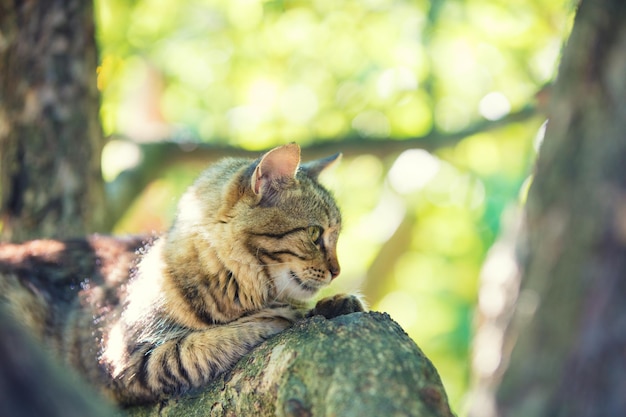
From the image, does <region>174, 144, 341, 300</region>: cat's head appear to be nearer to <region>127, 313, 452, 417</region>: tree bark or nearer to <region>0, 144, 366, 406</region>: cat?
<region>0, 144, 366, 406</region>: cat

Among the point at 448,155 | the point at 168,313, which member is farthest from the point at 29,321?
the point at 448,155

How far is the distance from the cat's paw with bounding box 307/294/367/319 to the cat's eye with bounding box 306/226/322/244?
0.58 meters

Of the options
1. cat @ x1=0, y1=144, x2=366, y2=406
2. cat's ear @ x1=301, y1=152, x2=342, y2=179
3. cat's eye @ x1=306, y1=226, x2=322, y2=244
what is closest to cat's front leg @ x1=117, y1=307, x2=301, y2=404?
cat @ x1=0, y1=144, x2=366, y2=406

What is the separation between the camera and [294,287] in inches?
147

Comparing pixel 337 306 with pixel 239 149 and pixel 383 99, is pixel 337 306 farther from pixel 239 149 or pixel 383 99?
pixel 383 99

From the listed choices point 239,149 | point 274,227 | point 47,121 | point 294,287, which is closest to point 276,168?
point 274,227

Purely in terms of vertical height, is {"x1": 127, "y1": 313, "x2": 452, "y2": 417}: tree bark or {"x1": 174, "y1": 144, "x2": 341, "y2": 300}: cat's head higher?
{"x1": 174, "y1": 144, "x2": 341, "y2": 300}: cat's head

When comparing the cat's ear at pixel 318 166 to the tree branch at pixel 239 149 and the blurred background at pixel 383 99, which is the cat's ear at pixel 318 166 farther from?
the blurred background at pixel 383 99

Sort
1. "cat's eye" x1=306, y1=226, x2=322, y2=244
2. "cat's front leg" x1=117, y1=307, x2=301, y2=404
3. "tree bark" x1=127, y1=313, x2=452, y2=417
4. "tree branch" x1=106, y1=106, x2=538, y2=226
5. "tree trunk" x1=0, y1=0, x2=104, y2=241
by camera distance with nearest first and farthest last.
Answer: "tree bark" x1=127, y1=313, x2=452, y2=417
"cat's front leg" x1=117, y1=307, x2=301, y2=404
"cat's eye" x1=306, y1=226, x2=322, y2=244
"tree trunk" x1=0, y1=0, x2=104, y2=241
"tree branch" x1=106, y1=106, x2=538, y2=226

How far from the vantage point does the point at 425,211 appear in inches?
355

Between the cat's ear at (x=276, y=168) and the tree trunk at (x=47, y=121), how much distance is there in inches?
79.1

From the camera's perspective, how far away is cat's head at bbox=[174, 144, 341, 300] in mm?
3645

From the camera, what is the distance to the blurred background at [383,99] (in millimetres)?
7859

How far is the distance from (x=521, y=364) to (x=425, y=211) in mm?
6056
